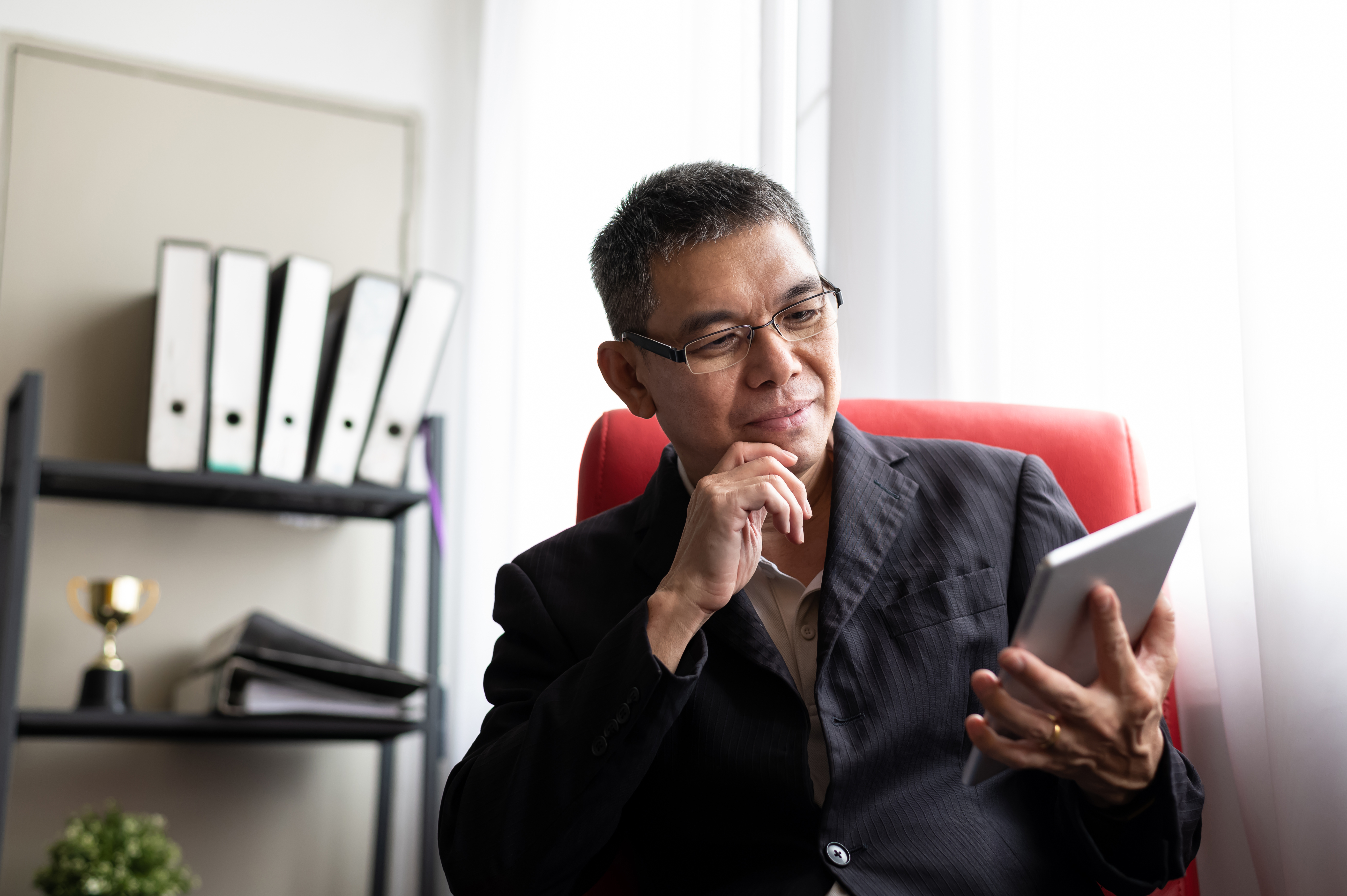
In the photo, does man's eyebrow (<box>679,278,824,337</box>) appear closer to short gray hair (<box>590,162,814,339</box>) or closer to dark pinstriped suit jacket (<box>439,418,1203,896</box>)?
short gray hair (<box>590,162,814,339</box>)

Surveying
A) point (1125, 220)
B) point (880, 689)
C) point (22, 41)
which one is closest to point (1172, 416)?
point (1125, 220)

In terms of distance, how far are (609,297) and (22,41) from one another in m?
1.88

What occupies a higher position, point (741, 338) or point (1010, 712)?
point (741, 338)

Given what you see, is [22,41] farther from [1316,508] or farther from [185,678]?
[1316,508]

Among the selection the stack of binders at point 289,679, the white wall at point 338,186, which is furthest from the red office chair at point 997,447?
the white wall at point 338,186

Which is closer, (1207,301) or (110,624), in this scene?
(1207,301)

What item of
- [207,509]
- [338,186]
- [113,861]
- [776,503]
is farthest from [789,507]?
[338,186]

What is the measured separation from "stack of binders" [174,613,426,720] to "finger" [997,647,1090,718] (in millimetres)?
1462

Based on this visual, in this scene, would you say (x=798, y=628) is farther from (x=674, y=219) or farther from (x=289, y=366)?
(x=289, y=366)

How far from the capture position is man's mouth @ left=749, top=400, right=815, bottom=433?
1062 millimetres

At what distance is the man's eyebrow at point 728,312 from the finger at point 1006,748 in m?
0.47

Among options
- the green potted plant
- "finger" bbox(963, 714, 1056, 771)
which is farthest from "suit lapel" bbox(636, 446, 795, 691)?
the green potted plant

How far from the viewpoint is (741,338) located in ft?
3.52

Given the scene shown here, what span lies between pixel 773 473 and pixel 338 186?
1916mm
